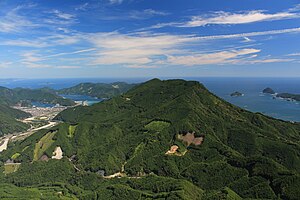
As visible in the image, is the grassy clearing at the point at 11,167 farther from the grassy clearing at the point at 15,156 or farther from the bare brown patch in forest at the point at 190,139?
the bare brown patch in forest at the point at 190,139

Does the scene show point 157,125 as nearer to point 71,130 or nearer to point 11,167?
point 71,130

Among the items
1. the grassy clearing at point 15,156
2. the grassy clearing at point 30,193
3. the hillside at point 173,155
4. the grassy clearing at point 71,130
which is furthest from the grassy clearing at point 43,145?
the grassy clearing at point 30,193

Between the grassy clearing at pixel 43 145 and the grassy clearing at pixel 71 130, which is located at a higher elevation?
the grassy clearing at pixel 71 130

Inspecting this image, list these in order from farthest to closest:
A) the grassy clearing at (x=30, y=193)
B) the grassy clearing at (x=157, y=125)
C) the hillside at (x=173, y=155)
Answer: the grassy clearing at (x=157, y=125) < the grassy clearing at (x=30, y=193) < the hillside at (x=173, y=155)

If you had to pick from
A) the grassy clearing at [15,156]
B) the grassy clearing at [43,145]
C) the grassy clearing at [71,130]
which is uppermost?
the grassy clearing at [71,130]

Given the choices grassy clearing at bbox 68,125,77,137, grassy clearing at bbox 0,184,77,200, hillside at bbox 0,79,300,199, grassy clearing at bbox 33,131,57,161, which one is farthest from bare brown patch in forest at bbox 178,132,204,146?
grassy clearing at bbox 33,131,57,161

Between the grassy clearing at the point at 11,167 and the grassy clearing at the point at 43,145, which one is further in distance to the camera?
the grassy clearing at the point at 43,145
